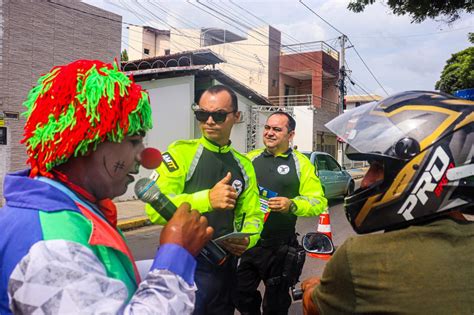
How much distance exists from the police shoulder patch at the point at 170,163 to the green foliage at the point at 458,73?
652 inches

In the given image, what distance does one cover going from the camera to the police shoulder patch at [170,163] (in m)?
2.28

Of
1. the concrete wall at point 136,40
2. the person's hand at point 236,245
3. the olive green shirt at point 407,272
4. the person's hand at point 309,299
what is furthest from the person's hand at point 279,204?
the concrete wall at point 136,40

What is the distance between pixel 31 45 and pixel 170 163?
328 inches

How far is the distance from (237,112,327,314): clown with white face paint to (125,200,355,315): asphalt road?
110 cm

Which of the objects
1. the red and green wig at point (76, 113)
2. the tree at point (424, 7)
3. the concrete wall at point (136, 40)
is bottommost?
the red and green wig at point (76, 113)

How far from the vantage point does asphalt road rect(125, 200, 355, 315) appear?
17.5 ft

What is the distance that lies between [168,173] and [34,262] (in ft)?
4.50

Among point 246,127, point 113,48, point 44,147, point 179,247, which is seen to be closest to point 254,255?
point 179,247

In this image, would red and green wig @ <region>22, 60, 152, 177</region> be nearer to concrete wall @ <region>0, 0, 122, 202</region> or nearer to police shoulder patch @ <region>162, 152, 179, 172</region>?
police shoulder patch @ <region>162, 152, 179, 172</region>

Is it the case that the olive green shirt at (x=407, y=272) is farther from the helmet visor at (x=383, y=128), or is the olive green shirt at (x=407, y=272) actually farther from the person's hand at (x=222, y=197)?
the person's hand at (x=222, y=197)

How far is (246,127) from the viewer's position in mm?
16516

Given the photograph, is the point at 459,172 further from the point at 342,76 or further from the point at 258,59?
the point at 258,59

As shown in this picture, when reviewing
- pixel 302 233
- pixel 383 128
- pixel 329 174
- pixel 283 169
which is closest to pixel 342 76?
pixel 329 174

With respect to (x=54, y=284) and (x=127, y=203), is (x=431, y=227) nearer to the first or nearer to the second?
(x=54, y=284)
